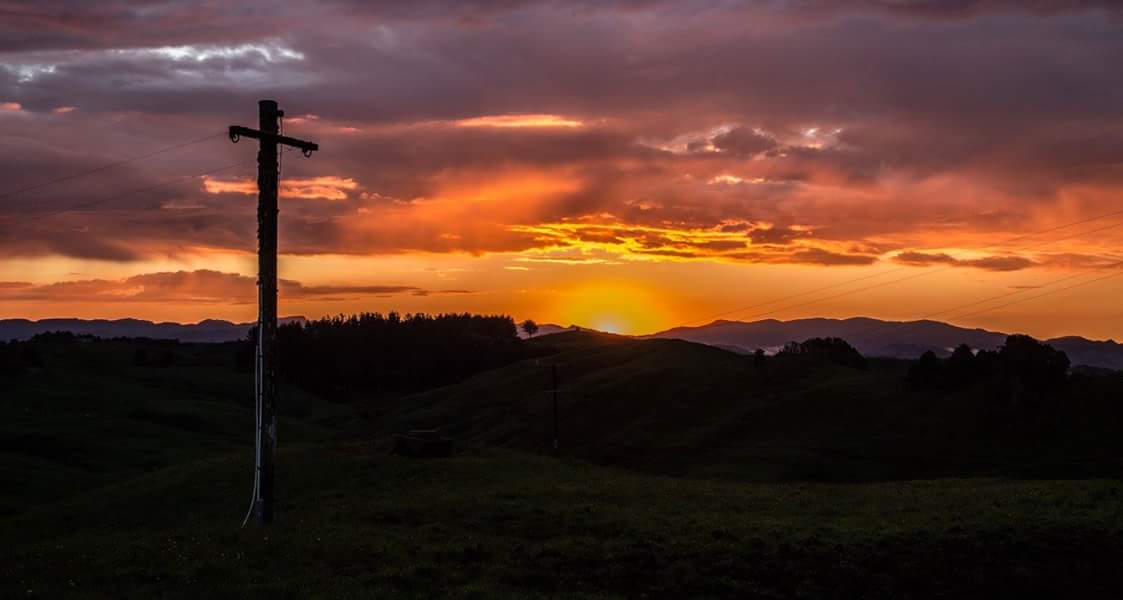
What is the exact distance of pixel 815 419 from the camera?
9462cm

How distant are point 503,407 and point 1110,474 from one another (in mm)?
85465

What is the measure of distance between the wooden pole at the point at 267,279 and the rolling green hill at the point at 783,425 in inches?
1745

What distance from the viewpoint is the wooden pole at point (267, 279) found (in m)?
34.3

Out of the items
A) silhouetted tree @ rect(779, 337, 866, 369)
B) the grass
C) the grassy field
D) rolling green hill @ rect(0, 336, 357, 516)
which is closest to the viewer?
the grass

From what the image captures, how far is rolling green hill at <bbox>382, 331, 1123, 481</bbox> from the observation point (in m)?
78.0

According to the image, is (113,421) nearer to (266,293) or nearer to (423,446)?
(423,446)

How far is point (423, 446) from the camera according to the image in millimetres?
59750

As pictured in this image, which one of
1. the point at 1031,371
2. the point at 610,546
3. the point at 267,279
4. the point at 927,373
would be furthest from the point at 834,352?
the point at 267,279

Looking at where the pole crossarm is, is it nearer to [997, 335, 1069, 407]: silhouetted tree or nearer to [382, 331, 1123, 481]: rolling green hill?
[382, 331, 1123, 481]: rolling green hill

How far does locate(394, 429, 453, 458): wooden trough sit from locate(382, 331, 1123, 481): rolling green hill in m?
24.1

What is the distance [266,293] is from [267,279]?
55 centimetres

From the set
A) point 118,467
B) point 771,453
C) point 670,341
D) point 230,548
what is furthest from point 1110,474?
point 670,341

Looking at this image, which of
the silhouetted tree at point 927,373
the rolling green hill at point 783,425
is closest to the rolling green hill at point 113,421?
the rolling green hill at point 783,425

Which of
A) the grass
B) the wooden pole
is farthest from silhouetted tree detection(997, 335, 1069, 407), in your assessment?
the wooden pole
